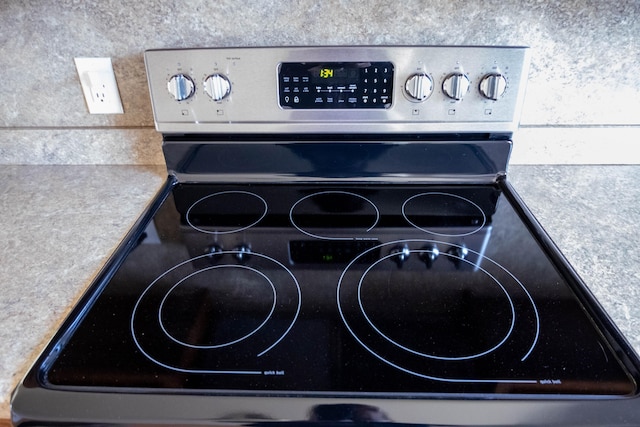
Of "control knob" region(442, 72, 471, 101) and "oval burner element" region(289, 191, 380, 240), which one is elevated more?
"control knob" region(442, 72, 471, 101)

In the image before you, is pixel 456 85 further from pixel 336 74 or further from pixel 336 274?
pixel 336 274

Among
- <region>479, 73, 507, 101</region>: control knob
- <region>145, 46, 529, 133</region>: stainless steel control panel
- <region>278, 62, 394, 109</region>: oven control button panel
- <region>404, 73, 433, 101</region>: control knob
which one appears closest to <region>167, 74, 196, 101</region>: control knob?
<region>145, 46, 529, 133</region>: stainless steel control panel

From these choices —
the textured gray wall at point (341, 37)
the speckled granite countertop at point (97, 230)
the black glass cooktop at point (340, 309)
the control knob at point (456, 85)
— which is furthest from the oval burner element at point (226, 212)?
the control knob at point (456, 85)

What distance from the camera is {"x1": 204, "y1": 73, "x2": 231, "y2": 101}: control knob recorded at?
75 centimetres

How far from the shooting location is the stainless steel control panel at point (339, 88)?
74cm

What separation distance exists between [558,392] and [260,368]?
0.32 m

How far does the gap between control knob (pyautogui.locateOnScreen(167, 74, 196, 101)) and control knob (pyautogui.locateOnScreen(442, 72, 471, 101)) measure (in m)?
0.44

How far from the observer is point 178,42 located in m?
0.81

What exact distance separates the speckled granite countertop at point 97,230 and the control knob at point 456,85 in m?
0.23

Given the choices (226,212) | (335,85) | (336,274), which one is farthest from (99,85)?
(336,274)

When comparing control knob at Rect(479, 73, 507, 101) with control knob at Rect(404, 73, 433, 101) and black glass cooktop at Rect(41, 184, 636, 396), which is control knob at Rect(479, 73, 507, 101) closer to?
control knob at Rect(404, 73, 433, 101)

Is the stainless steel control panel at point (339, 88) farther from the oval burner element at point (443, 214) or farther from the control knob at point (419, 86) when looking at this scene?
the oval burner element at point (443, 214)

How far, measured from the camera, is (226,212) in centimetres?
79

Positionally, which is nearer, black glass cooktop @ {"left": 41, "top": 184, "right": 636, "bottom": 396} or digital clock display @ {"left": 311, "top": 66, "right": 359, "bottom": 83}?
black glass cooktop @ {"left": 41, "top": 184, "right": 636, "bottom": 396}
